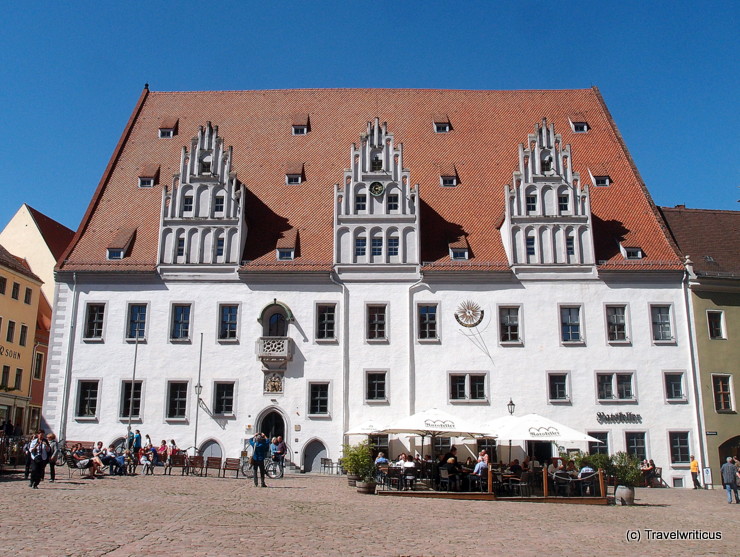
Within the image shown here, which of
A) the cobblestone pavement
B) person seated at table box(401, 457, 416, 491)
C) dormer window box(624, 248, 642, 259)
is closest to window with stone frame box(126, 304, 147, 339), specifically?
the cobblestone pavement

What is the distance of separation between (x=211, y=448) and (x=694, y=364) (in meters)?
20.5

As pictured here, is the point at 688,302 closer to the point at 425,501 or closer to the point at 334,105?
the point at 425,501

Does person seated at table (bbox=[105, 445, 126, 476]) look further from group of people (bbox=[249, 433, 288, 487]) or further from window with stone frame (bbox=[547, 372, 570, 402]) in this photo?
window with stone frame (bbox=[547, 372, 570, 402])

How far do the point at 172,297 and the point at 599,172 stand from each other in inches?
843

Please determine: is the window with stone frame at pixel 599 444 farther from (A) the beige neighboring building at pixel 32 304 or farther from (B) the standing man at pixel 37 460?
(A) the beige neighboring building at pixel 32 304

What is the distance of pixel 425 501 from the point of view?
782 inches

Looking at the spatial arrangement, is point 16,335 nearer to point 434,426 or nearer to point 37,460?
point 37,460

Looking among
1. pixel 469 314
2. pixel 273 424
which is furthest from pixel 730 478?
Answer: pixel 273 424

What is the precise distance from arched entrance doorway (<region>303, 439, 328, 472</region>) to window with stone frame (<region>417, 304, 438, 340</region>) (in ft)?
20.3

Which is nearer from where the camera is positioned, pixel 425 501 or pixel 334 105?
pixel 425 501

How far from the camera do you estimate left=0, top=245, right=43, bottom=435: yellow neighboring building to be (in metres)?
43.7

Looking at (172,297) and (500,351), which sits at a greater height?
(172,297)

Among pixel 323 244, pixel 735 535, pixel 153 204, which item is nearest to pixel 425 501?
pixel 735 535

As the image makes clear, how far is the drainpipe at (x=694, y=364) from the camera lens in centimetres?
3053
